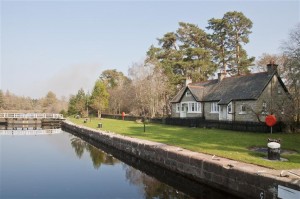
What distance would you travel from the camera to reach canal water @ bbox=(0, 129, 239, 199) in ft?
39.5

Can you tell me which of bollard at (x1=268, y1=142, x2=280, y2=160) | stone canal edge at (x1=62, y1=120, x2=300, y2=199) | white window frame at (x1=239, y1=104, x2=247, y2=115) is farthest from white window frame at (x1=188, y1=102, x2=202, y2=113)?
bollard at (x1=268, y1=142, x2=280, y2=160)

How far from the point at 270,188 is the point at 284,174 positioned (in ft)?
2.08

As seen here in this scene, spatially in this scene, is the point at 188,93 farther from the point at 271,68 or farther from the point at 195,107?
the point at 271,68

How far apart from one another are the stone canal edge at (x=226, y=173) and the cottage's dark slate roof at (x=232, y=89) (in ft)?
53.2

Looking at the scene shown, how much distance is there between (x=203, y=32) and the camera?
5709cm

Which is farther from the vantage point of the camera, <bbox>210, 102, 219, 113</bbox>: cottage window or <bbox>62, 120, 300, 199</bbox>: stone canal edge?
<bbox>210, 102, 219, 113</bbox>: cottage window

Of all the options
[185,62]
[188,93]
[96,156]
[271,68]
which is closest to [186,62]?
[185,62]

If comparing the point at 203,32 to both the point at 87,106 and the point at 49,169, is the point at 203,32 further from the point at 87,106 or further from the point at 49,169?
the point at 49,169

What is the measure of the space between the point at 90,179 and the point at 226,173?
22.4 ft

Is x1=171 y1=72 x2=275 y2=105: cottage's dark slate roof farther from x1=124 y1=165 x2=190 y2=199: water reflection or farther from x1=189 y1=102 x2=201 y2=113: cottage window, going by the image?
x1=124 y1=165 x2=190 y2=199: water reflection

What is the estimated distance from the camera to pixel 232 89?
3338 centimetres

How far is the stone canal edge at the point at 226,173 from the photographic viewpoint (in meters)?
9.12

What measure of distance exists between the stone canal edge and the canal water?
0.39 m

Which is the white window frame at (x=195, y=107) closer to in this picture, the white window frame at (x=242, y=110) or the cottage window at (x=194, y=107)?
the cottage window at (x=194, y=107)
